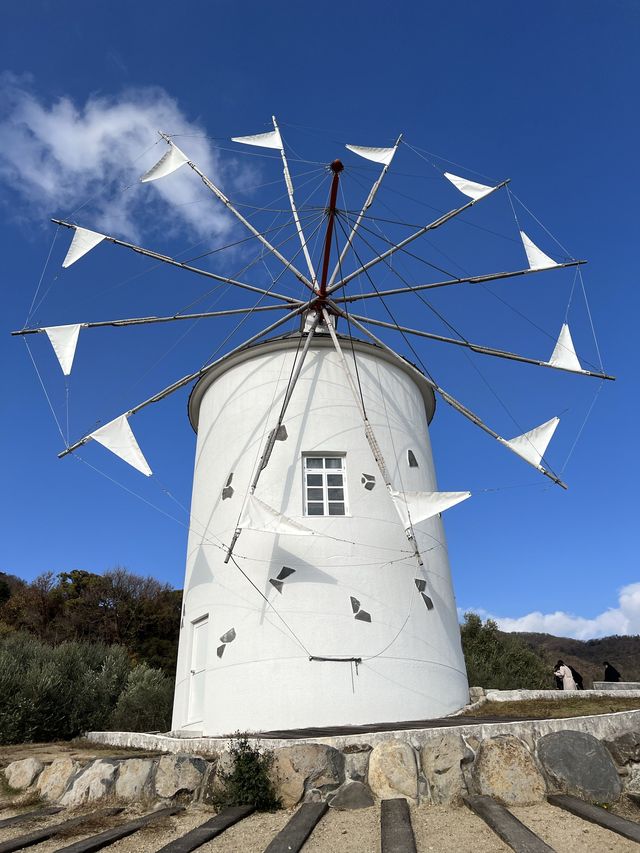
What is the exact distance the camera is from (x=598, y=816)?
197 inches

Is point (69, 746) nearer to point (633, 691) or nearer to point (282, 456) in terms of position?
point (282, 456)

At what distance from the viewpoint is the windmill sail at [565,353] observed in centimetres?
1227

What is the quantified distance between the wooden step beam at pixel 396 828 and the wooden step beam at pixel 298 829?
0.58m

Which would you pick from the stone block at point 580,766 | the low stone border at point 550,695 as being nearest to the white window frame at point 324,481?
the low stone border at point 550,695

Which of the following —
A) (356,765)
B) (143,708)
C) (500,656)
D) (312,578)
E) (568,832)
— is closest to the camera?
(568,832)

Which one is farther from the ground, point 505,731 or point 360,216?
point 360,216

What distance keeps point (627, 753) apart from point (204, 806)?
14.0 ft

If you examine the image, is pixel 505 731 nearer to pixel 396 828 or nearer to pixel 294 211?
pixel 396 828

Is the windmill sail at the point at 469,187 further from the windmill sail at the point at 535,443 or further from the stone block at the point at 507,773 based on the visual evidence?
the stone block at the point at 507,773

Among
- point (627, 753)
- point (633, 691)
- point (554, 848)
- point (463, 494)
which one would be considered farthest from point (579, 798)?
point (633, 691)

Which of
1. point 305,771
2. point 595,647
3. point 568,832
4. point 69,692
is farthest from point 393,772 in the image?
point 595,647

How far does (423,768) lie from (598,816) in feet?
5.46

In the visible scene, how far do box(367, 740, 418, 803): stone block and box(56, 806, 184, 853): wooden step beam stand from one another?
1.94 m

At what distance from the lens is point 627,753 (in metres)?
6.26
